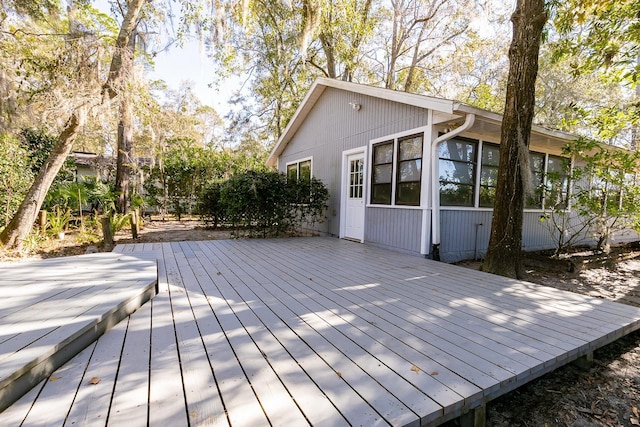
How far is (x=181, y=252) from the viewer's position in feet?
16.2

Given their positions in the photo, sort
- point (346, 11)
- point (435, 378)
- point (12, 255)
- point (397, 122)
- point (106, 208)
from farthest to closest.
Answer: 1. point (346, 11)
2. point (106, 208)
3. point (397, 122)
4. point (12, 255)
5. point (435, 378)

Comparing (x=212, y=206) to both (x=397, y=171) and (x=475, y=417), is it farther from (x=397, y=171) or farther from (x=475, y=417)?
(x=475, y=417)

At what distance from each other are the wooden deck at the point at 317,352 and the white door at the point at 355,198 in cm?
333

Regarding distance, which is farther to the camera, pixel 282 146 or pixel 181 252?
pixel 282 146

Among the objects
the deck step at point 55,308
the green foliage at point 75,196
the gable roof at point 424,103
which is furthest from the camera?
the green foliage at point 75,196

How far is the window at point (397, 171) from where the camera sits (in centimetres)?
531

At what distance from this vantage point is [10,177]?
5273 millimetres

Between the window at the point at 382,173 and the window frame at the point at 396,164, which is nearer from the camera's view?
the window frame at the point at 396,164

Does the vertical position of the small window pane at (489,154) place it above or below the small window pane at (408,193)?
above

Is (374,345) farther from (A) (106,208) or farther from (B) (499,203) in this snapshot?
(A) (106,208)

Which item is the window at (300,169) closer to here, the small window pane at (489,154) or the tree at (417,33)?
the small window pane at (489,154)

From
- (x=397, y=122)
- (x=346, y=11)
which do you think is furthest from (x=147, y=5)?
(x=397, y=122)

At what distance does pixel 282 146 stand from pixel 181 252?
6.54 metres

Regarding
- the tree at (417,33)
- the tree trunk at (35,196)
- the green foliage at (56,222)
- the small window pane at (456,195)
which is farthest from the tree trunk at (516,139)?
the tree at (417,33)
